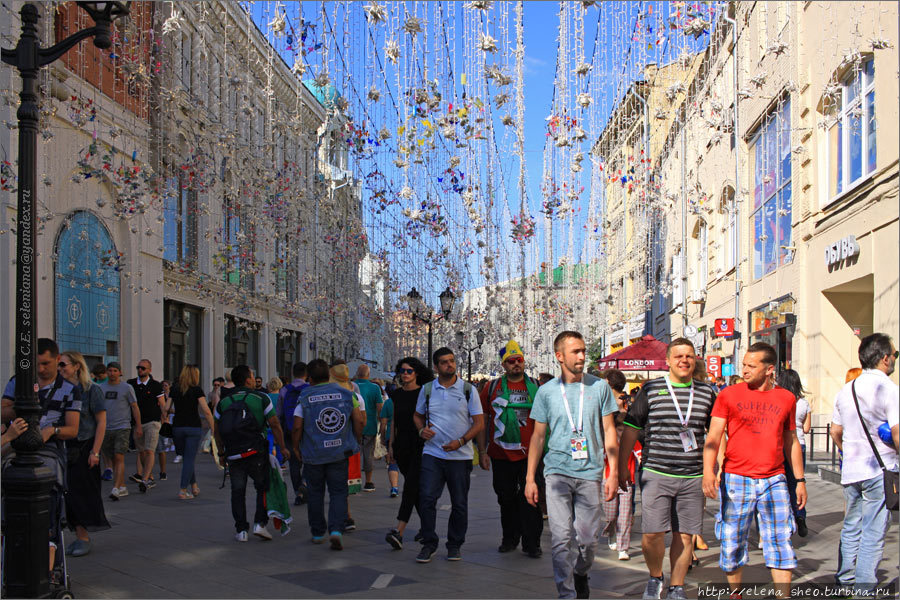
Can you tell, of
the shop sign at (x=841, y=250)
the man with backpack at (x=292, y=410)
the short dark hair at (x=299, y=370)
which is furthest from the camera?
the shop sign at (x=841, y=250)

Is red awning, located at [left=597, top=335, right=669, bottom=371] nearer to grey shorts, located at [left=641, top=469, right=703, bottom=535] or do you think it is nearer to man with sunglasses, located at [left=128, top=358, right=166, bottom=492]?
man with sunglasses, located at [left=128, top=358, right=166, bottom=492]

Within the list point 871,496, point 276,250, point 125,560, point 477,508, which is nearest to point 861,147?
point 477,508

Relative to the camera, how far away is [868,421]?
20.6 ft

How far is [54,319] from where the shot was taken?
18.6 meters

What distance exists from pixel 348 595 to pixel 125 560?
2.40 meters

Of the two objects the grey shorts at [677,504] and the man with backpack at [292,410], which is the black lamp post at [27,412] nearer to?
the grey shorts at [677,504]

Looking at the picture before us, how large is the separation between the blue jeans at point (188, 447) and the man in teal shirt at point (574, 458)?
7039mm

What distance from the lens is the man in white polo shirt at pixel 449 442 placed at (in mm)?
7969

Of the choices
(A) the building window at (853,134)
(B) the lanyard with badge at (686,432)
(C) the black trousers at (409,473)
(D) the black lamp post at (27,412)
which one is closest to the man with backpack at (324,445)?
(C) the black trousers at (409,473)

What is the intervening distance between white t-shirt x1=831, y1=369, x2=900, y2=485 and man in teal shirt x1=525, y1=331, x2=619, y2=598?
170 centimetres

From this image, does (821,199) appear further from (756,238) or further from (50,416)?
(50,416)

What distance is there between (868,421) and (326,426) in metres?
4.78

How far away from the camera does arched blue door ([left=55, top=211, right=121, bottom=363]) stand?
19047 millimetres

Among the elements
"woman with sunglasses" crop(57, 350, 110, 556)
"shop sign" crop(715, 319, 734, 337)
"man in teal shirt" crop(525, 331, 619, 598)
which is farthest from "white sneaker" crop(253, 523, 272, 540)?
"shop sign" crop(715, 319, 734, 337)
